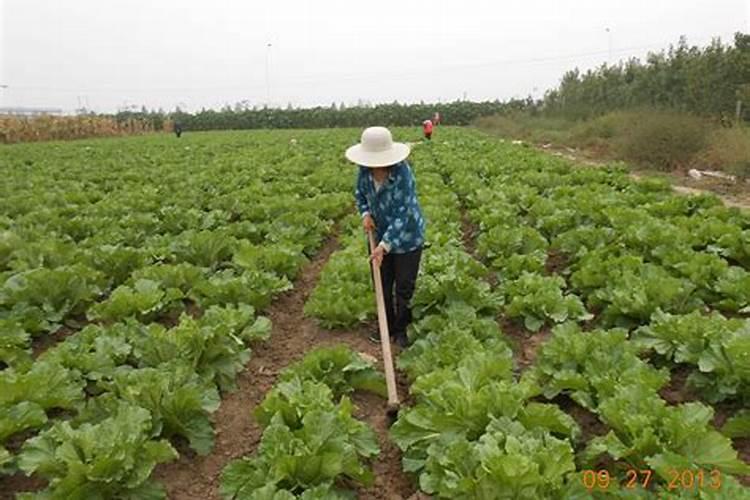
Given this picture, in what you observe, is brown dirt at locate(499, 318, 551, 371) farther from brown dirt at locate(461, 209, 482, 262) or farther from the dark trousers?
brown dirt at locate(461, 209, 482, 262)

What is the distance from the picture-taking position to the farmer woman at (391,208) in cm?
480

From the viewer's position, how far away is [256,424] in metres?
4.29

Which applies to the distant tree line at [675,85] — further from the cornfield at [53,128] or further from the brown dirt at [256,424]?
the cornfield at [53,128]

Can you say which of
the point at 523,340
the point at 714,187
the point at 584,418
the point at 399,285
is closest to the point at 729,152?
the point at 714,187

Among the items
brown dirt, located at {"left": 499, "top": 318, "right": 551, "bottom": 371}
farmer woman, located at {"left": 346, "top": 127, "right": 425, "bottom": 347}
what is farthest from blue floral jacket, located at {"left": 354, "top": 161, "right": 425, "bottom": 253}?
brown dirt, located at {"left": 499, "top": 318, "right": 551, "bottom": 371}

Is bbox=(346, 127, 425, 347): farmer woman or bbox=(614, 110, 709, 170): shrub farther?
bbox=(614, 110, 709, 170): shrub

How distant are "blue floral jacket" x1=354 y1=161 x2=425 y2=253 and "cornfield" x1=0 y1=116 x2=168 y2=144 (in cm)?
3836

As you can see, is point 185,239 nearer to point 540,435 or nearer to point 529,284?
point 529,284

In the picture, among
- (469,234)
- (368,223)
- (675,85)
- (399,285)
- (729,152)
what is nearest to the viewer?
(368,223)
